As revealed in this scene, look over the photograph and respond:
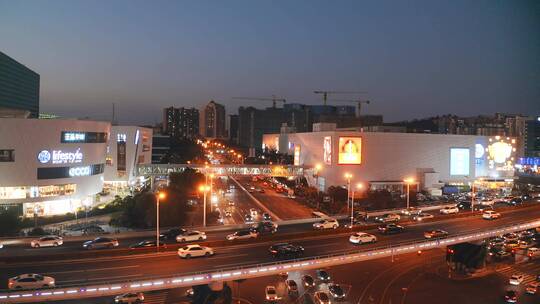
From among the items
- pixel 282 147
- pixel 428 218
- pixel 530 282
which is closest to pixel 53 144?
pixel 428 218

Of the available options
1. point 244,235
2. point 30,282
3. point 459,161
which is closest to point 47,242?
point 30,282

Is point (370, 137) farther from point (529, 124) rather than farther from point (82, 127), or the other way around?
point (529, 124)

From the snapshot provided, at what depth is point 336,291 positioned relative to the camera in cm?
1697

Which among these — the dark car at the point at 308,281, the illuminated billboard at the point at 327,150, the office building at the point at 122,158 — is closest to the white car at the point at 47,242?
the dark car at the point at 308,281

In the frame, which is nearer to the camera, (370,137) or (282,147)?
(370,137)

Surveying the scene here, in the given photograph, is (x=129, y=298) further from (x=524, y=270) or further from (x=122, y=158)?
(x=122, y=158)

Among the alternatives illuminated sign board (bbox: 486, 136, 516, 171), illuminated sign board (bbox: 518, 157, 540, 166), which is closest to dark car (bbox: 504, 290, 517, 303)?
illuminated sign board (bbox: 486, 136, 516, 171)

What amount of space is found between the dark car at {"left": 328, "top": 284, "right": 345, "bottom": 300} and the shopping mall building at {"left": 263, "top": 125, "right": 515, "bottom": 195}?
79.9 ft

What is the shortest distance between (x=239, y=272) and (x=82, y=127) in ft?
77.1

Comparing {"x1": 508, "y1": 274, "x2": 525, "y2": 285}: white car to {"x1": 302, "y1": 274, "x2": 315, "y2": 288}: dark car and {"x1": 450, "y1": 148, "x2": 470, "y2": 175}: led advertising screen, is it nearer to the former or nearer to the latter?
{"x1": 302, "y1": 274, "x2": 315, "y2": 288}: dark car

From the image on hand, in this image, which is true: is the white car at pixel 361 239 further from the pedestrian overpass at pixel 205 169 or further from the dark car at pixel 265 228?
the pedestrian overpass at pixel 205 169

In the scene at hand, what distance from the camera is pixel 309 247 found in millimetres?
18125

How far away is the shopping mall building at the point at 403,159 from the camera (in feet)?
137

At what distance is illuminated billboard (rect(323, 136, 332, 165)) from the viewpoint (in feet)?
137
